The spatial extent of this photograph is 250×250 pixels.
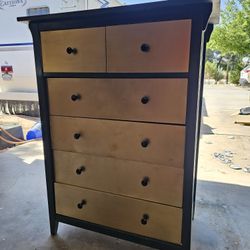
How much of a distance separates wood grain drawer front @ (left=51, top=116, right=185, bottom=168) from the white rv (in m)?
2.54

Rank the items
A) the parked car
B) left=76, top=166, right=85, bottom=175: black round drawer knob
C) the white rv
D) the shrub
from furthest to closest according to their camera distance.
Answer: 1. the shrub
2. the parked car
3. the white rv
4. left=76, top=166, right=85, bottom=175: black round drawer knob

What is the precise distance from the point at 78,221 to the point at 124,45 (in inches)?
36.5

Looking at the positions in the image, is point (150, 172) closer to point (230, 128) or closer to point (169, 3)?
point (169, 3)

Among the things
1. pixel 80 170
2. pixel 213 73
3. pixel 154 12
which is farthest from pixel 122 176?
pixel 213 73

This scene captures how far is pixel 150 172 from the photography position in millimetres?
1093

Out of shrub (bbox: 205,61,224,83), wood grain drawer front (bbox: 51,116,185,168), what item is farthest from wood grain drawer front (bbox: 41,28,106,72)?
shrub (bbox: 205,61,224,83)

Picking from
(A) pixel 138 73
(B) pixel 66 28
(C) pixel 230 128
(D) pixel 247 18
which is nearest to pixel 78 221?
(A) pixel 138 73

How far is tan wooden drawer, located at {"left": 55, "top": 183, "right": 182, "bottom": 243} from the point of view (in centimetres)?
112

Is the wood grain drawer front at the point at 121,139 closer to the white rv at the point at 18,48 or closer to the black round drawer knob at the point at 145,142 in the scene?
the black round drawer knob at the point at 145,142

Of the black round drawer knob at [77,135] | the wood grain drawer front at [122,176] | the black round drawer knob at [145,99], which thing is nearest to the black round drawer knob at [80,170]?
the wood grain drawer front at [122,176]

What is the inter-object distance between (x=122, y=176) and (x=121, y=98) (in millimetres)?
364

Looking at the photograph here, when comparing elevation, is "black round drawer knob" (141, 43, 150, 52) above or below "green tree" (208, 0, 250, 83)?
below

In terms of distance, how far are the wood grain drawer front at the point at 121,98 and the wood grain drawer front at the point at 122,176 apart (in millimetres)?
215

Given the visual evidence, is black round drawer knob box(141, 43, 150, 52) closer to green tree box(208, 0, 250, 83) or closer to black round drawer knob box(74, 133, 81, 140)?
black round drawer knob box(74, 133, 81, 140)
